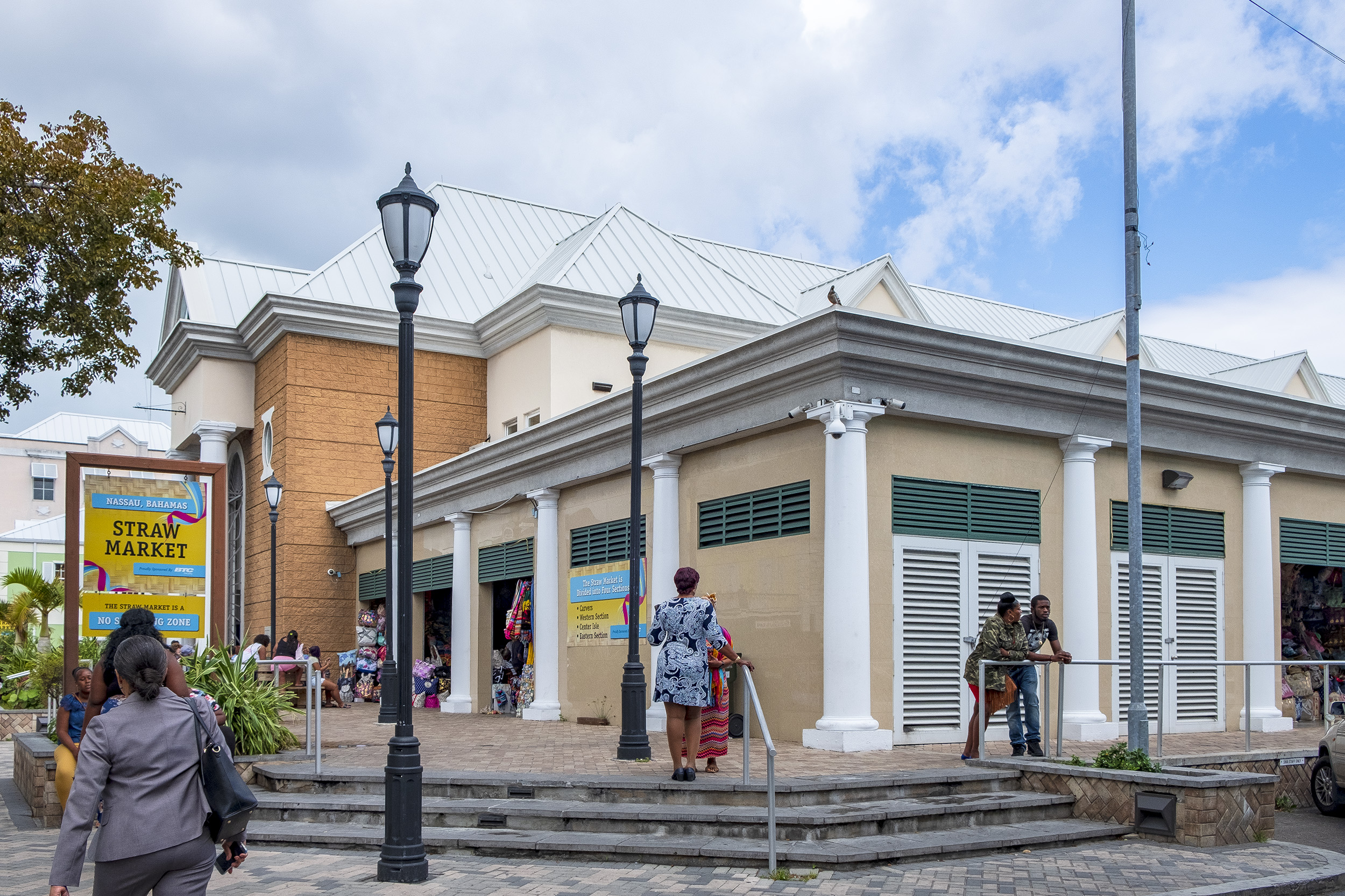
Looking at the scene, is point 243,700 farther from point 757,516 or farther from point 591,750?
point 757,516

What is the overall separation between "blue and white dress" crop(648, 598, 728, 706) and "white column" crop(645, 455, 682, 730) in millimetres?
4718

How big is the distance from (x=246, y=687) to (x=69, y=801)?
806cm

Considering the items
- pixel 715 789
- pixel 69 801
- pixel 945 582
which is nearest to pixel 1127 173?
pixel 945 582

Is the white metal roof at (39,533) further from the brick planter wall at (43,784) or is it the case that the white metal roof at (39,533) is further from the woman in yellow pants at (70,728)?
the woman in yellow pants at (70,728)

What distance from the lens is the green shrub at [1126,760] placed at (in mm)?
9789

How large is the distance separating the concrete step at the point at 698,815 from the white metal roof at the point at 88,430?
65.0 metres

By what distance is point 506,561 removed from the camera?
19.5m

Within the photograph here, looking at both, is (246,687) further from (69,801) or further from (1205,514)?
(1205,514)

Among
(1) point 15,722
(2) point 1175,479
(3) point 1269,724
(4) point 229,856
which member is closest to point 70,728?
(4) point 229,856

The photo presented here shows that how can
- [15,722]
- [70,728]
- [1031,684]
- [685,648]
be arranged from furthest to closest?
[15,722]
[1031,684]
[70,728]
[685,648]

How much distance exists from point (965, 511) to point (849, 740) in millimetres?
3053

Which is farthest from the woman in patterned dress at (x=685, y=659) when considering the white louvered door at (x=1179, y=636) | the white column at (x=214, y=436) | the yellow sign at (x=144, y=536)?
the white column at (x=214, y=436)

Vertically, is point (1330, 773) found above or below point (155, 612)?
below

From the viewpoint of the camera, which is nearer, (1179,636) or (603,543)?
(1179,636)
